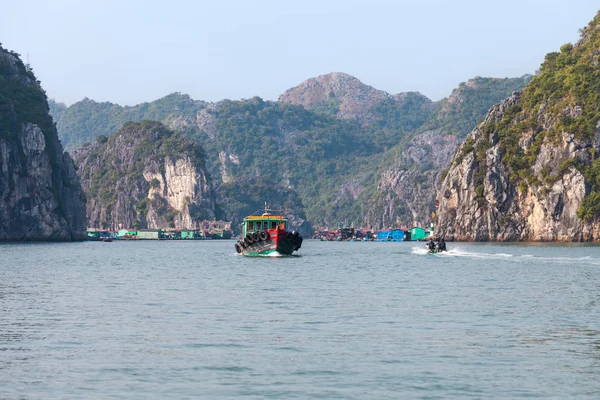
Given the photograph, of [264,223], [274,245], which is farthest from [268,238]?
[264,223]

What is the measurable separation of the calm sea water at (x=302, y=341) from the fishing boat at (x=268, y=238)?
1825 inches

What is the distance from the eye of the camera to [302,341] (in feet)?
121

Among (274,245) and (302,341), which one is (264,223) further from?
(302,341)

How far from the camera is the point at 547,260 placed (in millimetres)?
105000

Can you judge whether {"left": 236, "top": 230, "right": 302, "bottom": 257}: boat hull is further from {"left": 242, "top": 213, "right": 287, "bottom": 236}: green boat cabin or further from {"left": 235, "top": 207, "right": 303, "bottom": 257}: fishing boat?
{"left": 242, "top": 213, "right": 287, "bottom": 236}: green boat cabin

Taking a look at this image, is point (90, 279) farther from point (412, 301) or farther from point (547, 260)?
point (547, 260)

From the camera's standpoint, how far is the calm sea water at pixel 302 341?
92.2 feet

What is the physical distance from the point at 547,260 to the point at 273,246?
31.9 m

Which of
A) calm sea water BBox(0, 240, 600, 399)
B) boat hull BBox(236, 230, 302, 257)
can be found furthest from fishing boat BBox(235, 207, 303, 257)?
calm sea water BBox(0, 240, 600, 399)

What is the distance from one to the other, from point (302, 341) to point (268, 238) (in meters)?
77.4

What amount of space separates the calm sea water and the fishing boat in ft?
152

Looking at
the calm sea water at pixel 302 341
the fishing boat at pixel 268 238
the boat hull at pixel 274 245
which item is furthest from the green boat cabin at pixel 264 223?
the calm sea water at pixel 302 341

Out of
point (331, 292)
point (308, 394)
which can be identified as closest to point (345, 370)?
point (308, 394)

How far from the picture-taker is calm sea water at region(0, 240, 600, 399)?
92.2 feet
